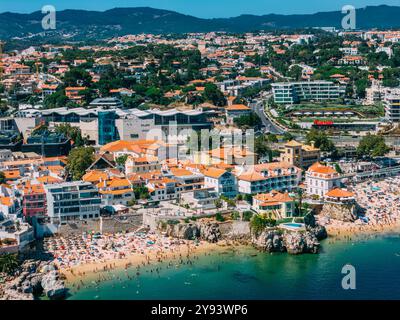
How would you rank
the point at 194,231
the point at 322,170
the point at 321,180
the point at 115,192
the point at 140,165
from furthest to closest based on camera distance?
the point at 140,165, the point at 322,170, the point at 321,180, the point at 115,192, the point at 194,231

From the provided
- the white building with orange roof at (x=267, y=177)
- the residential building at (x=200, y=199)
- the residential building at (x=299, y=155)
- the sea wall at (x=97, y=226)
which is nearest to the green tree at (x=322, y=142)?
the residential building at (x=299, y=155)

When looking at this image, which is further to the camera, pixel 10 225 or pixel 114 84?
pixel 114 84

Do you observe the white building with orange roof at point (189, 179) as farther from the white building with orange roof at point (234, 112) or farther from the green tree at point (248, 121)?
the white building with orange roof at point (234, 112)

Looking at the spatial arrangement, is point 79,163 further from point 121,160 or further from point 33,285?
point 33,285

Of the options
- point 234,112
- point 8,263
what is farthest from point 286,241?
point 234,112

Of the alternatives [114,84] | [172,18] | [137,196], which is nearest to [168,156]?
[137,196]
